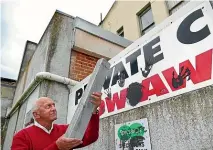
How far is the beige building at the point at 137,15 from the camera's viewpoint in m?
9.73

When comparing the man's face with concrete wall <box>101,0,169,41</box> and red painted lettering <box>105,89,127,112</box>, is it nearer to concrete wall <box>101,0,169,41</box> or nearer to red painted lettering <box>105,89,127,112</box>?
red painted lettering <box>105,89,127,112</box>

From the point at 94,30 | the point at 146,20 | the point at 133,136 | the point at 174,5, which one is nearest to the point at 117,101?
the point at 133,136

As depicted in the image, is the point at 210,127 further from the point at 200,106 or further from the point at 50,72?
the point at 50,72

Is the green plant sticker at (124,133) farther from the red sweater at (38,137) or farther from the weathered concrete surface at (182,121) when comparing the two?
the red sweater at (38,137)

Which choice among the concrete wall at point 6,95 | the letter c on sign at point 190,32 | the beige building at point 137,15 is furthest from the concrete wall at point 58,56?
the beige building at point 137,15

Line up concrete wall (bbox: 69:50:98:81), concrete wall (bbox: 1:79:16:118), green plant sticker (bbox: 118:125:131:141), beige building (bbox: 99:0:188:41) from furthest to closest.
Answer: beige building (bbox: 99:0:188:41) < concrete wall (bbox: 1:79:16:118) < concrete wall (bbox: 69:50:98:81) < green plant sticker (bbox: 118:125:131:141)

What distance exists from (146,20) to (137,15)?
2.69ft

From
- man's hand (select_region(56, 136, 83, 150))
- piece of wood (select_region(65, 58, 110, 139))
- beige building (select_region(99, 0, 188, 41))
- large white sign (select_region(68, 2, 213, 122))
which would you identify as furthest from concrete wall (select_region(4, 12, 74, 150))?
beige building (select_region(99, 0, 188, 41))

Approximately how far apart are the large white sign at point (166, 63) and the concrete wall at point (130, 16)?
7521mm

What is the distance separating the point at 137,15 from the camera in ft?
37.6

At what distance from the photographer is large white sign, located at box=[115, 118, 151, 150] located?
2311mm

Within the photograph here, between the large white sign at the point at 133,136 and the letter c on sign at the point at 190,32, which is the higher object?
the letter c on sign at the point at 190,32

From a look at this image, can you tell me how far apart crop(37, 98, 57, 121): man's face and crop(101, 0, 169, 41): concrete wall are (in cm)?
869

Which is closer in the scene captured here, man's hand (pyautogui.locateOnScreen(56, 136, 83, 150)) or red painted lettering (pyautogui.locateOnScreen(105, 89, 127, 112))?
man's hand (pyautogui.locateOnScreen(56, 136, 83, 150))
